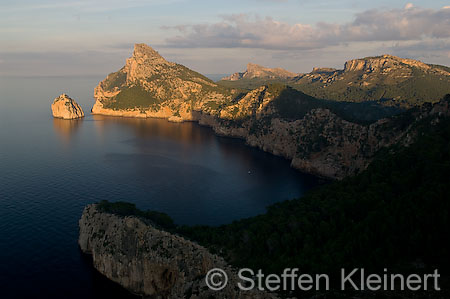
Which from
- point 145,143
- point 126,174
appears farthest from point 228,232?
point 145,143

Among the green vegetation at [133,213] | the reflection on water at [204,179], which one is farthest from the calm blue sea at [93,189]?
the green vegetation at [133,213]

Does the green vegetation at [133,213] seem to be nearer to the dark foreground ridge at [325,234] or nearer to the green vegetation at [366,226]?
the dark foreground ridge at [325,234]

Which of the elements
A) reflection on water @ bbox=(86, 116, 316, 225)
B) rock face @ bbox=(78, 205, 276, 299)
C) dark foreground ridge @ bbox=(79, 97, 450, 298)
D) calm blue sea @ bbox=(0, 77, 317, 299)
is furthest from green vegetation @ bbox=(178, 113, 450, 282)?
reflection on water @ bbox=(86, 116, 316, 225)

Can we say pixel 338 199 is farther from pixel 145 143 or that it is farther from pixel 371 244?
pixel 145 143

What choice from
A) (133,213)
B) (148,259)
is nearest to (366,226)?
(148,259)

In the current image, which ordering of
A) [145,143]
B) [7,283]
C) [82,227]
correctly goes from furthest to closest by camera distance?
[145,143] → [82,227] → [7,283]

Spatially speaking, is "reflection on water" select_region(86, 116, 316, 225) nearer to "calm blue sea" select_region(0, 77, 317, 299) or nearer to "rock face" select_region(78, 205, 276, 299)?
"calm blue sea" select_region(0, 77, 317, 299)
